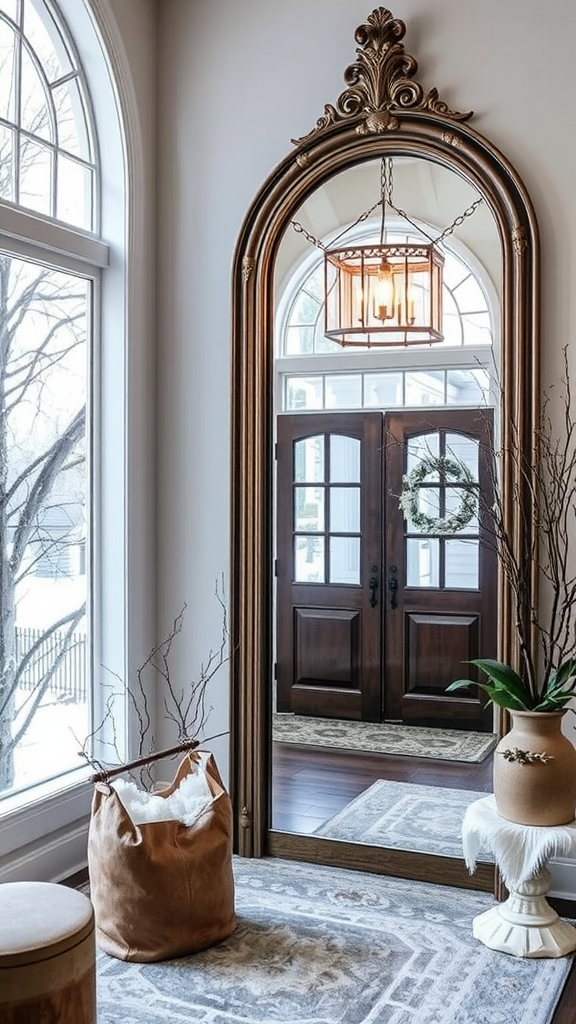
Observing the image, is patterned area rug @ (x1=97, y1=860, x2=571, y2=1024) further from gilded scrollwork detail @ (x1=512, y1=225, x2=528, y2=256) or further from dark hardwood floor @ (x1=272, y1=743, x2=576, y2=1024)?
gilded scrollwork detail @ (x1=512, y1=225, x2=528, y2=256)

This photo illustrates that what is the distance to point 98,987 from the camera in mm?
2707

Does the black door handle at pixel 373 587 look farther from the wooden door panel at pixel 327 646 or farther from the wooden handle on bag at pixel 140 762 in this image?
the wooden handle on bag at pixel 140 762

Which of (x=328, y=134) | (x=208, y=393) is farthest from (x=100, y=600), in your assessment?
(x=328, y=134)

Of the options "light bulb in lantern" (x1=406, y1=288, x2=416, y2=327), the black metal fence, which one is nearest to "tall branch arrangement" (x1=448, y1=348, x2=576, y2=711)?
"light bulb in lantern" (x1=406, y1=288, x2=416, y2=327)

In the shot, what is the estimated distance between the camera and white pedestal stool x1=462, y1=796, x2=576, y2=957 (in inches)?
114

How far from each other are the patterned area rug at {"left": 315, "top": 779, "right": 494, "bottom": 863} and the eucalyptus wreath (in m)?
0.95

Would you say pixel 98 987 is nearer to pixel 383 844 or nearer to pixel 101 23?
pixel 383 844

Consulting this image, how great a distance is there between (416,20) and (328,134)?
0.47 m

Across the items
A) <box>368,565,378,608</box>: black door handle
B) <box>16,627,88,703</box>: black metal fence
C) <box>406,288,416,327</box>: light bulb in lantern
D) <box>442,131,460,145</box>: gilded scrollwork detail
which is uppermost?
<box>442,131,460,145</box>: gilded scrollwork detail

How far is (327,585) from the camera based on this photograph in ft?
12.4

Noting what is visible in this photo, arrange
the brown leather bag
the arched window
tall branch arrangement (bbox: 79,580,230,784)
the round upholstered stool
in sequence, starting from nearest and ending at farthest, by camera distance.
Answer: the round upholstered stool, the brown leather bag, the arched window, tall branch arrangement (bbox: 79,580,230,784)

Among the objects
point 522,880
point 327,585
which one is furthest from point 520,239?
point 522,880

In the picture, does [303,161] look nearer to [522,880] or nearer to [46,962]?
[522,880]

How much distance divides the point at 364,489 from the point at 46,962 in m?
2.04
